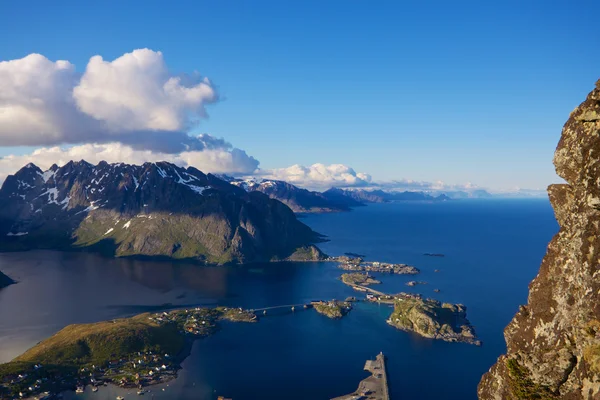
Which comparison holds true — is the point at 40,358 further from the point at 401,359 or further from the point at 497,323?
the point at 497,323

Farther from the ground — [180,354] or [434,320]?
[434,320]

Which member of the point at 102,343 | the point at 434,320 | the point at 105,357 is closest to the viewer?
the point at 105,357

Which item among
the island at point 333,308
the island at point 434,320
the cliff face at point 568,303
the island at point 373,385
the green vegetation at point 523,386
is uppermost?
the cliff face at point 568,303

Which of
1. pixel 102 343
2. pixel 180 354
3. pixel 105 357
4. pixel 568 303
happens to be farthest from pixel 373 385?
pixel 568 303

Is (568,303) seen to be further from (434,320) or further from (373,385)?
(434,320)

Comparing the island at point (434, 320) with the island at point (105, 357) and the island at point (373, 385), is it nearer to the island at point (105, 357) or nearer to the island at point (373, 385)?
the island at point (373, 385)

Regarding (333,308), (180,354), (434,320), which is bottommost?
(180,354)

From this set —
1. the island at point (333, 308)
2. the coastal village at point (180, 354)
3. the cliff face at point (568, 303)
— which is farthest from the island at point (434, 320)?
the cliff face at point (568, 303)
